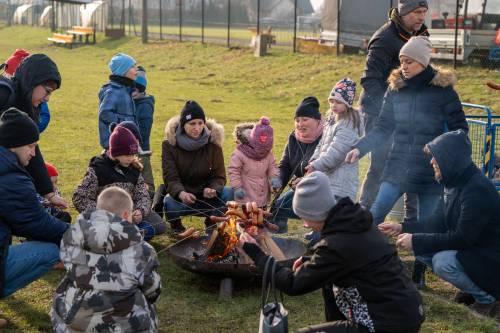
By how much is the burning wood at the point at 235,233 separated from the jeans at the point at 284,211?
1143mm

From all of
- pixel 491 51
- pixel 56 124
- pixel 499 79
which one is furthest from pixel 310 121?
pixel 491 51

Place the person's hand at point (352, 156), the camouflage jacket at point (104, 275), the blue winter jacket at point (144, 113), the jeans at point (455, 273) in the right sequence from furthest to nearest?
the blue winter jacket at point (144, 113) → the person's hand at point (352, 156) → the jeans at point (455, 273) → the camouflage jacket at point (104, 275)

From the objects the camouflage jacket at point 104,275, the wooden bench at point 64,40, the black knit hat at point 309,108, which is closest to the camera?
the camouflage jacket at point 104,275

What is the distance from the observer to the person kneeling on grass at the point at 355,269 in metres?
4.20

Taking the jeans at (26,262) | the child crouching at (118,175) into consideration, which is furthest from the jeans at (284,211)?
the jeans at (26,262)

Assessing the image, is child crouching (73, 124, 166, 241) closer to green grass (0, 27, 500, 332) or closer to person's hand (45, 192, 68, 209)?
person's hand (45, 192, 68, 209)

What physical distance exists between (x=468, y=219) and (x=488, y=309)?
803mm

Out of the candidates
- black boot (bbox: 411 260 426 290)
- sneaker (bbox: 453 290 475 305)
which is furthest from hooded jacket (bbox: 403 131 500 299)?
black boot (bbox: 411 260 426 290)

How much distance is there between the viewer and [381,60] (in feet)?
24.9

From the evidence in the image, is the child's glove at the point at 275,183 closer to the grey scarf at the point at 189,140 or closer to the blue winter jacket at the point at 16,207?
the grey scarf at the point at 189,140

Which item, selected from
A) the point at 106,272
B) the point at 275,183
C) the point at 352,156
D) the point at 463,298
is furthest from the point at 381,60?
the point at 106,272

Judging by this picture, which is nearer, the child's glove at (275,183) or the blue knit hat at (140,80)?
the child's glove at (275,183)

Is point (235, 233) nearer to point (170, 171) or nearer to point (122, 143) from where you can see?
point (122, 143)

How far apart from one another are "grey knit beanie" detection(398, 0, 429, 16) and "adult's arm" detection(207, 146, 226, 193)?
2308 mm
